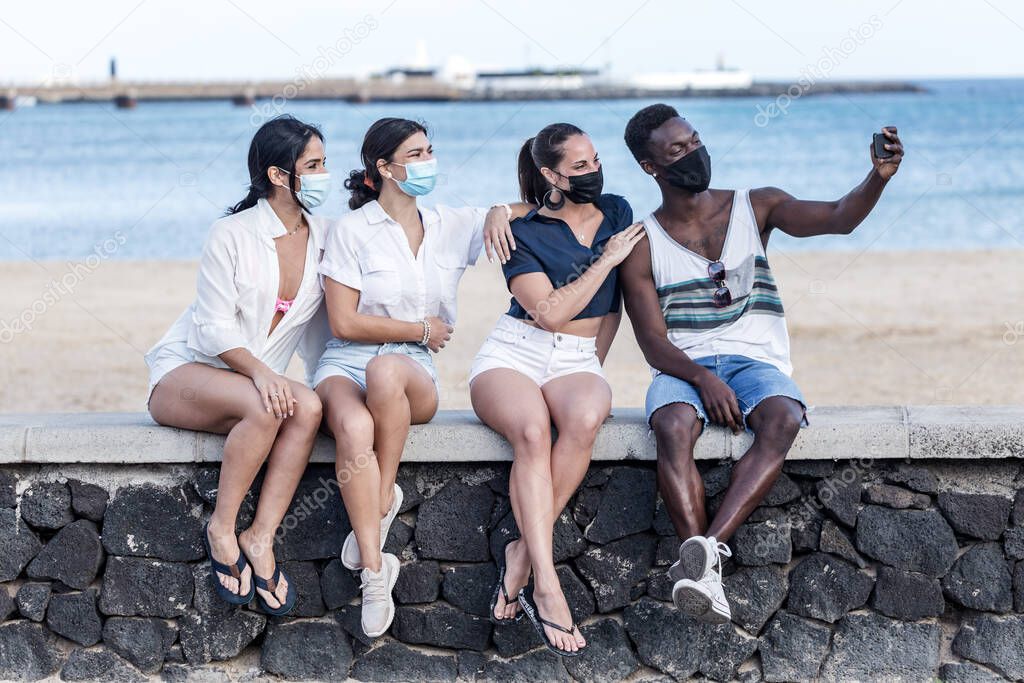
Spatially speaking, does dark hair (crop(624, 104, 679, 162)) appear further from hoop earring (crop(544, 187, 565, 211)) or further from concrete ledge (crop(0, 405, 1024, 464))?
concrete ledge (crop(0, 405, 1024, 464))

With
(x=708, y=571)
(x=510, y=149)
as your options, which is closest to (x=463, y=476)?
Result: (x=708, y=571)

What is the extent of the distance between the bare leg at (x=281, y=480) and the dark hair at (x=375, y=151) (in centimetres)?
77

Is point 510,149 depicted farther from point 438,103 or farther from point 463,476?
point 438,103

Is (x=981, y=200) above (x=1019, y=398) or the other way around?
above

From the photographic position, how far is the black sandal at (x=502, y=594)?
3.85 meters

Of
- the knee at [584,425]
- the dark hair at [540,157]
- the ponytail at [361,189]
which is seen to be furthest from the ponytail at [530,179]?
the knee at [584,425]

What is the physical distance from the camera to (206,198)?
26.0 meters

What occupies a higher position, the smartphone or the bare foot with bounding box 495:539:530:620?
the smartphone

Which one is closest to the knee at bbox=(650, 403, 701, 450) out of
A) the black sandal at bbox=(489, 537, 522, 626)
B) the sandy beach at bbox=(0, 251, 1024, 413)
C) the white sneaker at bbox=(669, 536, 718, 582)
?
the white sneaker at bbox=(669, 536, 718, 582)

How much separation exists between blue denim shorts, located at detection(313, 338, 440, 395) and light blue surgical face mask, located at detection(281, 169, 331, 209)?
0.48 meters

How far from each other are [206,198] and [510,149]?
12431 millimetres

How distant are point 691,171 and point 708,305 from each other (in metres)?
0.45

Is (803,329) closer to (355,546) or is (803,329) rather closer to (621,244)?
(621,244)

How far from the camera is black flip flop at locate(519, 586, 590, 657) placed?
12.1 ft
